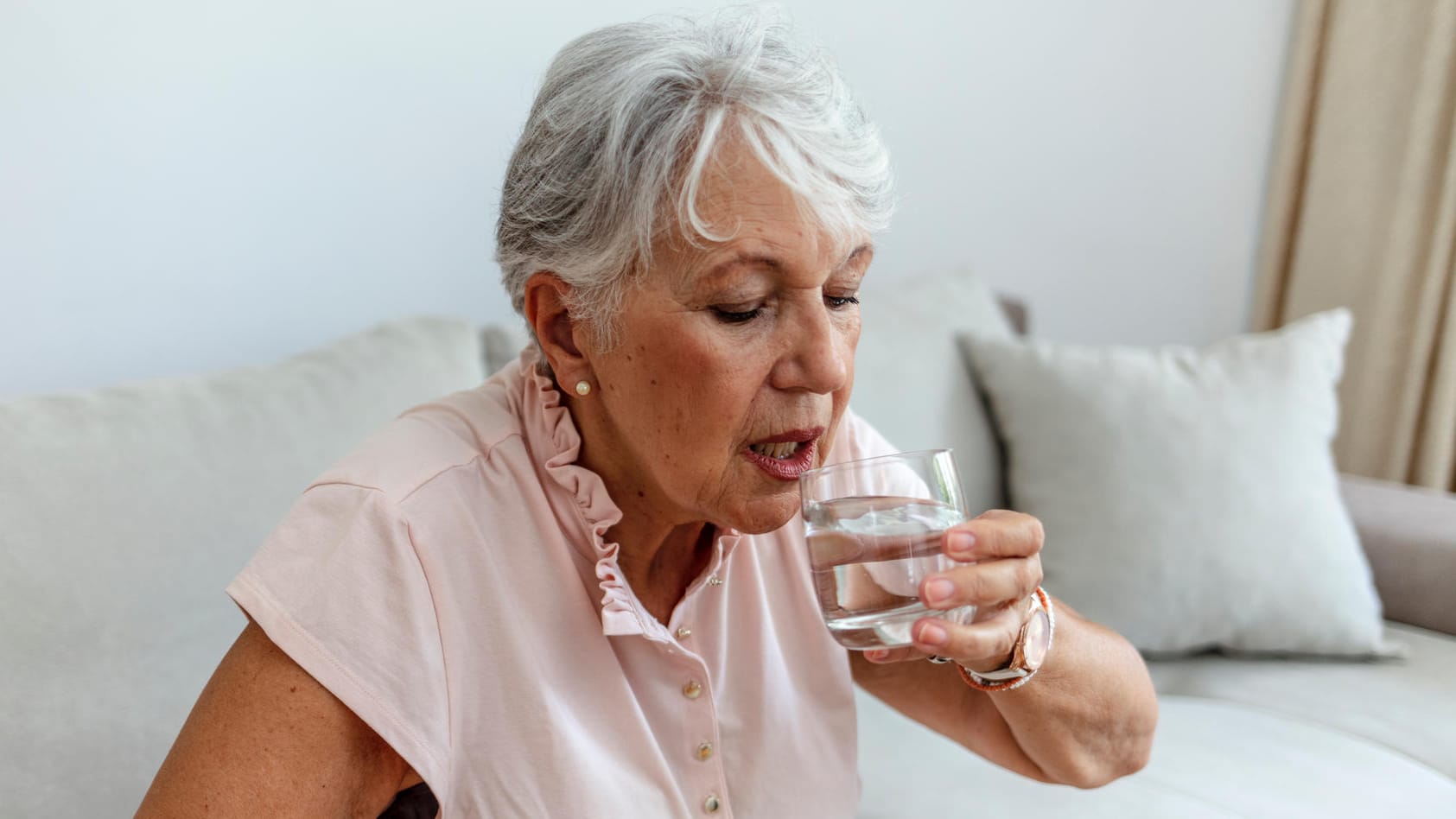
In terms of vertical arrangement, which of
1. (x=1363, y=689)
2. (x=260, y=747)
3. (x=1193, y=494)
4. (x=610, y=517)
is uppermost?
(x=610, y=517)

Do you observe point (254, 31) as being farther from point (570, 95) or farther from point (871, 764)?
point (871, 764)

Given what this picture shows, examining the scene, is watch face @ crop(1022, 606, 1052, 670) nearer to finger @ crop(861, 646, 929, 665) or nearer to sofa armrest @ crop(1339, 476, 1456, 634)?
finger @ crop(861, 646, 929, 665)

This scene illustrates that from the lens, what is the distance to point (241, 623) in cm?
137

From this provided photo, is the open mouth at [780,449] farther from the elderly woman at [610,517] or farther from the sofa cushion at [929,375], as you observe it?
the sofa cushion at [929,375]

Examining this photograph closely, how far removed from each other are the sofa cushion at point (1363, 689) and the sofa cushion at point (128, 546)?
1.45 m

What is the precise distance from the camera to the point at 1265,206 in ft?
10.4

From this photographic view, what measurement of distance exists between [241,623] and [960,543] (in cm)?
89

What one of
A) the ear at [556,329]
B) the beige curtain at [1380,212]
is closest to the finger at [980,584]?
the ear at [556,329]

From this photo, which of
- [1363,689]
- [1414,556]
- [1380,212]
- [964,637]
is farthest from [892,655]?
[1380,212]

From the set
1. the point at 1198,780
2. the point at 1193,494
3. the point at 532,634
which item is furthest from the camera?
the point at 1193,494

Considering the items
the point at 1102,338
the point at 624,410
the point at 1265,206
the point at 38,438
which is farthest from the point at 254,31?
the point at 1265,206

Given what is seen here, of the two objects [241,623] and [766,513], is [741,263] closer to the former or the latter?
[766,513]

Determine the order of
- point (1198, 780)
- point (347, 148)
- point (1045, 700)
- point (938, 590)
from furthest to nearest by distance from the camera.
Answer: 1. point (347, 148)
2. point (1198, 780)
3. point (1045, 700)
4. point (938, 590)

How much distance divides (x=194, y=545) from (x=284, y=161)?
745 mm
